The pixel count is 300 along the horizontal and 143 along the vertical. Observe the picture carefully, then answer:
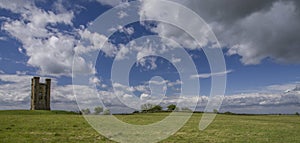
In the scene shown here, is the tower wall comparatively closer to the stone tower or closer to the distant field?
the stone tower

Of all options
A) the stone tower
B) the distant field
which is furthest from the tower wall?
the distant field

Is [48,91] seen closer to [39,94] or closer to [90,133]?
[39,94]

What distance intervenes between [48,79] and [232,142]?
97224 mm

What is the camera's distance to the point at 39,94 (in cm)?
10556

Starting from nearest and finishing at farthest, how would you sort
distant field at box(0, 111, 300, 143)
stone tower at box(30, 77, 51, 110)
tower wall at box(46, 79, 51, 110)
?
distant field at box(0, 111, 300, 143) → stone tower at box(30, 77, 51, 110) → tower wall at box(46, 79, 51, 110)

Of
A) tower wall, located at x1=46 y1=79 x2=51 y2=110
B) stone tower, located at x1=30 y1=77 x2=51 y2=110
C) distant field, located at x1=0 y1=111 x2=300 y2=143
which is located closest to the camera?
distant field, located at x1=0 y1=111 x2=300 y2=143

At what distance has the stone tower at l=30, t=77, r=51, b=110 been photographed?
10406 cm

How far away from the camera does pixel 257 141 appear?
26.4 meters

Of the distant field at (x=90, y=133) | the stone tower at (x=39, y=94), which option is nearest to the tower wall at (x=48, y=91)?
the stone tower at (x=39, y=94)

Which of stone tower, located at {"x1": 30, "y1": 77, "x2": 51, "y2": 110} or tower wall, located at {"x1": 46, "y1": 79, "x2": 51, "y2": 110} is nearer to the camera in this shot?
stone tower, located at {"x1": 30, "y1": 77, "x2": 51, "y2": 110}

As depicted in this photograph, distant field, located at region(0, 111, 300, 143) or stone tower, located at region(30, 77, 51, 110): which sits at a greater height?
stone tower, located at region(30, 77, 51, 110)

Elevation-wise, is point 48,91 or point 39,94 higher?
point 48,91

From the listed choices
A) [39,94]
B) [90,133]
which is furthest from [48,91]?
[90,133]

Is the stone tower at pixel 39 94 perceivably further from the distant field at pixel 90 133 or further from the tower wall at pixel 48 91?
the distant field at pixel 90 133
